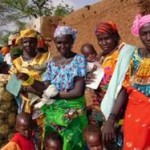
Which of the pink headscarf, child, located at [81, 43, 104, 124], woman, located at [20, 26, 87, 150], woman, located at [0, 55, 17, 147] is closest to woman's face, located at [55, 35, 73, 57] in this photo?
woman, located at [20, 26, 87, 150]

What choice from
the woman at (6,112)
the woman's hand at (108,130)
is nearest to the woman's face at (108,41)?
the woman's hand at (108,130)

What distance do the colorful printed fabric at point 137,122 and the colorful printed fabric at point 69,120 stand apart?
0.69 m

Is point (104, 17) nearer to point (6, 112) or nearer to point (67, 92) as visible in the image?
point (6, 112)

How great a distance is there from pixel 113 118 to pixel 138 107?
0.77ft

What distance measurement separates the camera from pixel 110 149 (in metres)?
4.38

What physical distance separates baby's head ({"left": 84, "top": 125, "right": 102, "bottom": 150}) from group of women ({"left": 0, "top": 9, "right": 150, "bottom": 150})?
180mm

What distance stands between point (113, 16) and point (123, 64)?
22.8 ft

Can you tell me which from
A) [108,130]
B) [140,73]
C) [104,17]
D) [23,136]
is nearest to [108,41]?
[140,73]

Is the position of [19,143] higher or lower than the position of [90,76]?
lower

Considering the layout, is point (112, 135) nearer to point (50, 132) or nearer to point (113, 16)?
point (50, 132)

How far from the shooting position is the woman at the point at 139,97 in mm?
3982

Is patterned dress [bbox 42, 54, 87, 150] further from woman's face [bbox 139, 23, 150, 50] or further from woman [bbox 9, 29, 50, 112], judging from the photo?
woman's face [bbox 139, 23, 150, 50]

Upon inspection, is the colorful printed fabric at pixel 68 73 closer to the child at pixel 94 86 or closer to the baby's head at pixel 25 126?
the child at pixel 94 86

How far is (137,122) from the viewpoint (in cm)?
402
